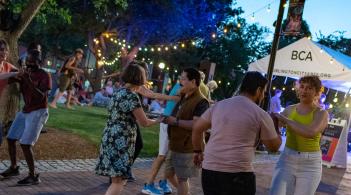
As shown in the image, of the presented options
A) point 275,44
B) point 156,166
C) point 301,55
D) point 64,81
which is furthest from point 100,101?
point 156,166

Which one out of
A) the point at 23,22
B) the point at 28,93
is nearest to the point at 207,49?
the point at 23,22

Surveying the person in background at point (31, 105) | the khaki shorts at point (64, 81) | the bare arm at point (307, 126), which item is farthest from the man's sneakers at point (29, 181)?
the khaki shorts at point (64, 81)

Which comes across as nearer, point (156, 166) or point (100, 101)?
point (156, 166)

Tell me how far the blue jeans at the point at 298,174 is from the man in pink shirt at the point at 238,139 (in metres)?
0.94

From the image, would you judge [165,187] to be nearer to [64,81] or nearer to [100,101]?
[64,81]

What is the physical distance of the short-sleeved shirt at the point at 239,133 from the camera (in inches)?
143

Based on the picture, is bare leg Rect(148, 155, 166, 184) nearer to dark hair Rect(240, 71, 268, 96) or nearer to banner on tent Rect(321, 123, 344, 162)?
dark hair Rect(240, 71, 268, 96)

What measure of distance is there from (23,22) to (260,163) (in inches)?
265

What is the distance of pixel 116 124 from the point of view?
4.71 meters

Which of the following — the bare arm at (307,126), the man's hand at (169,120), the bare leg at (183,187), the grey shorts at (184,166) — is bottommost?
the bare leg at (183,187)

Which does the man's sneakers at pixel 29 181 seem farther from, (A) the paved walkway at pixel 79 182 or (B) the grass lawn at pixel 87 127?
(B) the grass lawn at pixel 87 127

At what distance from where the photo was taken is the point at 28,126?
20.8 ft

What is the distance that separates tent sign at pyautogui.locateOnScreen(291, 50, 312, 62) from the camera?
13617 millimetres

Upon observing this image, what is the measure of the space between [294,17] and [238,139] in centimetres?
1049
